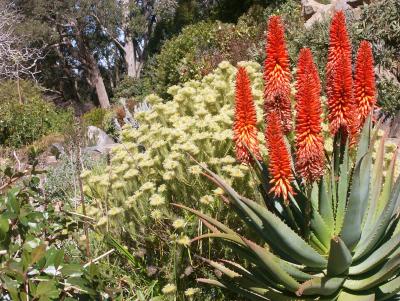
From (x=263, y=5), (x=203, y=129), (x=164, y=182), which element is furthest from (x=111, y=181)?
(x=263, y=5)

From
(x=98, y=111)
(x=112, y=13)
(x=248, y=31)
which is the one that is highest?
(x=112, y=13)

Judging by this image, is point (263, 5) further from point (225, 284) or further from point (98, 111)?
point (225, 284)

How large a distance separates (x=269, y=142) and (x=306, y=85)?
28cm

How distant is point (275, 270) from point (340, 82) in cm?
87

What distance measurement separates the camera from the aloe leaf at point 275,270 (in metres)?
→ 2.41

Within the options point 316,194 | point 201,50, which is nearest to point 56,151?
point 316,194

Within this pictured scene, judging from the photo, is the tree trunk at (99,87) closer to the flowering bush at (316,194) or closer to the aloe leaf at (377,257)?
the flowering bush at (316,194)

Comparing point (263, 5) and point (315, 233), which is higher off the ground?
point (263, 5)

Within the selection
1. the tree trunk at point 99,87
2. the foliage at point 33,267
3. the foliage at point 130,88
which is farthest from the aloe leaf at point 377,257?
the tree trunk at point 99,87

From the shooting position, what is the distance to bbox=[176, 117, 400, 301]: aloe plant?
2.45 metres

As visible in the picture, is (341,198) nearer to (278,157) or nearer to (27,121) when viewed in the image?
(278,157)

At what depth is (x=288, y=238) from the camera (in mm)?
2498

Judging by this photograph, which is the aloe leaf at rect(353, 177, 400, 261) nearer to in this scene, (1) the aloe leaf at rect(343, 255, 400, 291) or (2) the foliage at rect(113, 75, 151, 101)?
(1) the aloe leaf at rect(343, 255, 400, 291)

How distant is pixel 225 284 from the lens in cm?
286
